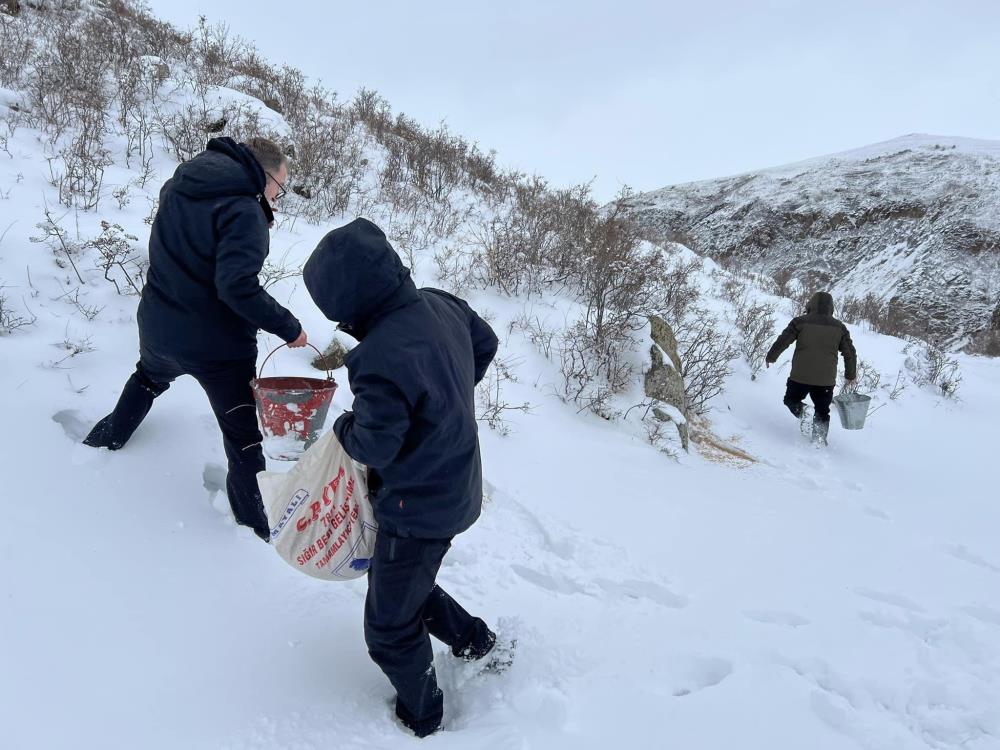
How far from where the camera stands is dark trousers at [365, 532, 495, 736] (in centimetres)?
169

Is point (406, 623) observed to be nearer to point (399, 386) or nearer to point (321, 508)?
point (321, 508)

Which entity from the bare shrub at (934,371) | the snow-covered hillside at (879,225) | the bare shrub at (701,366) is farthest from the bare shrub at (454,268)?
the snow-covered hillside at (879,225)

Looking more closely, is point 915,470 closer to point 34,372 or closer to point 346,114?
point 34,372

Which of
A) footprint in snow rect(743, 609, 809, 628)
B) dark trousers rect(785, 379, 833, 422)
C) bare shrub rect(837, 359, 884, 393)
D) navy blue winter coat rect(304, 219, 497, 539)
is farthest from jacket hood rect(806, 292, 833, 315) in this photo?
navy blue winter coat rect(304, 219, 497, 539)

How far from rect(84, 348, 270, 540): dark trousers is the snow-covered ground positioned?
10cm

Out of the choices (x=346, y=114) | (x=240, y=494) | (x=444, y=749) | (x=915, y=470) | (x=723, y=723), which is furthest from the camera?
(x=346, y=114)

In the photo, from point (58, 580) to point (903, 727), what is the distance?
3.06 metres

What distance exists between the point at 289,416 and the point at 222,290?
1.75 ft

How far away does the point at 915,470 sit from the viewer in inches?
217

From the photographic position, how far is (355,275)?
1.47 m

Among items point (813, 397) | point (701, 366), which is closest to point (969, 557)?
point (813, 397)

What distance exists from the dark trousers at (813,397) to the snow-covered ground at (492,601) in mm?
1652

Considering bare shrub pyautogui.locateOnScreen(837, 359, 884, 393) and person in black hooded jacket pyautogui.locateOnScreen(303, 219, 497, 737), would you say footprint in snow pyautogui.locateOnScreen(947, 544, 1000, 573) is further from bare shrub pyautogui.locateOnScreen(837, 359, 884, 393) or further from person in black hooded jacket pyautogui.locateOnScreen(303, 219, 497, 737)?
bare shrub pyautogui.locateOnScreen(837, 359, 884, 393)

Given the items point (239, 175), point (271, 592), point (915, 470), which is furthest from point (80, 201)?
point (915, 470)
